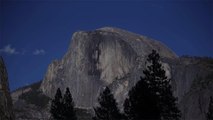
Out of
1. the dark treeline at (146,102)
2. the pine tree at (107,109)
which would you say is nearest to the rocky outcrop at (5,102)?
the dark treeline at (146,102)

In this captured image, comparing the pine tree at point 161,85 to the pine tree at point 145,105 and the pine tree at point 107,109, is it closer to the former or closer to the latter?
the pine tree at point 145,105

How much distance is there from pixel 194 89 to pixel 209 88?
14.0 meters

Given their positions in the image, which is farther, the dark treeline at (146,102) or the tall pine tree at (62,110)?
the tall pine tree at (62,110)

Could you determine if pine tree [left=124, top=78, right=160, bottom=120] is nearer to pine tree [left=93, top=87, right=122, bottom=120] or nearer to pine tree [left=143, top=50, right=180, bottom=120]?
pine tree [left=143, top=50, right=180, bottom=120]

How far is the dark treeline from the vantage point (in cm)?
5138

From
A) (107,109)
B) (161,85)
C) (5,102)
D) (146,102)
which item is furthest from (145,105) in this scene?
(5,102)

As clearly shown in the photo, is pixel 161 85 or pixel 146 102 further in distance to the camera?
pixel 161 85

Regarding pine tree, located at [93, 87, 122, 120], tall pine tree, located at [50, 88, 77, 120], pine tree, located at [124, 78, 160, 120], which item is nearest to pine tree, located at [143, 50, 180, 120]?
pine tree, located at [124, 78, 160, 120]

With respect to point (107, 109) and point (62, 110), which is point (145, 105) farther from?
point (62, 110)

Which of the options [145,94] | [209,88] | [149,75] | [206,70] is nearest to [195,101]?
[209,88]

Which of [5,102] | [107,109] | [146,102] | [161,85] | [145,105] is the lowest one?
[5,102]

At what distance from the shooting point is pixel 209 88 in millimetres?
161375

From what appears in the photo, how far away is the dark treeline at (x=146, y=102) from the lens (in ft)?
169

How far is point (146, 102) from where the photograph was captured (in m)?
51.4
